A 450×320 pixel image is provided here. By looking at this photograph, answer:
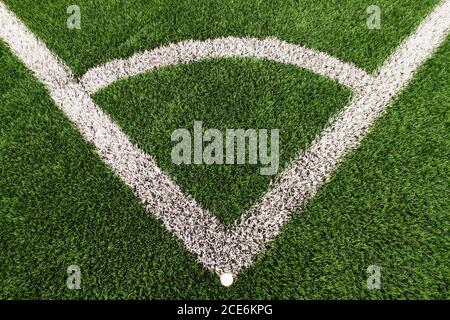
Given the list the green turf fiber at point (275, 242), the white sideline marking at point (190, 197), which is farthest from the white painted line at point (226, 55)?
the green turf fiber at point (275, 242)

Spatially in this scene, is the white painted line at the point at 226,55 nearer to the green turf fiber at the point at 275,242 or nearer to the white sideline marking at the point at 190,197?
the white sideline marking at the point at 190,197

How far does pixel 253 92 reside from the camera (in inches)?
104

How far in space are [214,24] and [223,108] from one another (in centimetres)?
73

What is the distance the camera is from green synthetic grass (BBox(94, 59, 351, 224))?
2.40 m

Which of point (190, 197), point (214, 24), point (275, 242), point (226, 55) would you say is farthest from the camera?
point (214, 24)

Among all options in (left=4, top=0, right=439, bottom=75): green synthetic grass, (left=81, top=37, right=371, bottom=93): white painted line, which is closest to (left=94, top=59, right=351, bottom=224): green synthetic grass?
(left=81, top=37, right=371, bottom=93): white painted line

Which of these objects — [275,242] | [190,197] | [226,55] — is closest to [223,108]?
[226,55]

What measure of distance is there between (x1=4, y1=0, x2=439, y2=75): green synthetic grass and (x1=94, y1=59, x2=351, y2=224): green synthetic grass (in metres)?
0.29

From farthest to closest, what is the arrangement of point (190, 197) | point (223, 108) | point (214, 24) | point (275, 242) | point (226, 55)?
point (214, 24) → point (226, 55) → point (223, 108) → point (190, 197) → point (275, 242)

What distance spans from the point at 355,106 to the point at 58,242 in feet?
6.57

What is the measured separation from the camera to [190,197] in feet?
7.70

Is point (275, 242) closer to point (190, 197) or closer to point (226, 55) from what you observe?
point (190, 197)
